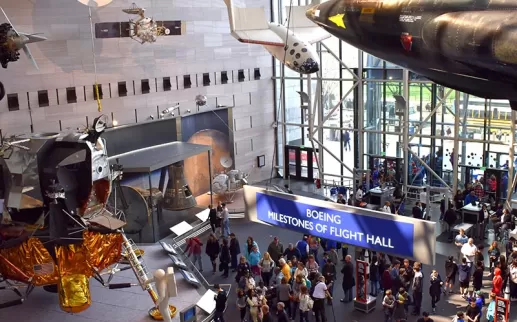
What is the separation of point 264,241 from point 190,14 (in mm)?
10049

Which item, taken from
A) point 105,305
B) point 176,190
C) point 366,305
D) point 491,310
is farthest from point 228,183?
point 491,310

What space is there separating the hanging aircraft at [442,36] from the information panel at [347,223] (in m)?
2.06

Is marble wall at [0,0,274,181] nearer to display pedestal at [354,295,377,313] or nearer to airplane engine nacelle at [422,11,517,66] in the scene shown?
display pedestal at [354,295,377,313]

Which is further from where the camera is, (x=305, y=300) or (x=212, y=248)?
(x=212, y=248)

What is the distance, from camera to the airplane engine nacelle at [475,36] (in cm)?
645

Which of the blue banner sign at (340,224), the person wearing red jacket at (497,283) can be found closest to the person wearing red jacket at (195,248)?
the person wearing red jacket at (497,283)

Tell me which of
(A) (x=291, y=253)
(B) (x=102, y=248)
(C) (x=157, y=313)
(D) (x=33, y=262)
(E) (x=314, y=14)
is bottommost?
(C) (x=157, y=313)

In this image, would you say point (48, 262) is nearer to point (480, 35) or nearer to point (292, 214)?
point (292, 214)

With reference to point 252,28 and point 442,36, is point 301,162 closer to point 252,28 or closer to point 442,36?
point 252,28

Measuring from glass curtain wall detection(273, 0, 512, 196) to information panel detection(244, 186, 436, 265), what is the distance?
1525 cm

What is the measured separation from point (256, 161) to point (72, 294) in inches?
636

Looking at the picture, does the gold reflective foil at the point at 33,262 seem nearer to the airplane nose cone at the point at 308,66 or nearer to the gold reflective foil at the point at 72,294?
the gold reflective foil at the point at 72,294

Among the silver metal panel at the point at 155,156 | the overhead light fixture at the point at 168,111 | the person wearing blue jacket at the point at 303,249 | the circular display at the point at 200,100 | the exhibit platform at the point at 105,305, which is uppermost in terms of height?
the circular display at the point at 200,100

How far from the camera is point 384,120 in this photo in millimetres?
25078
